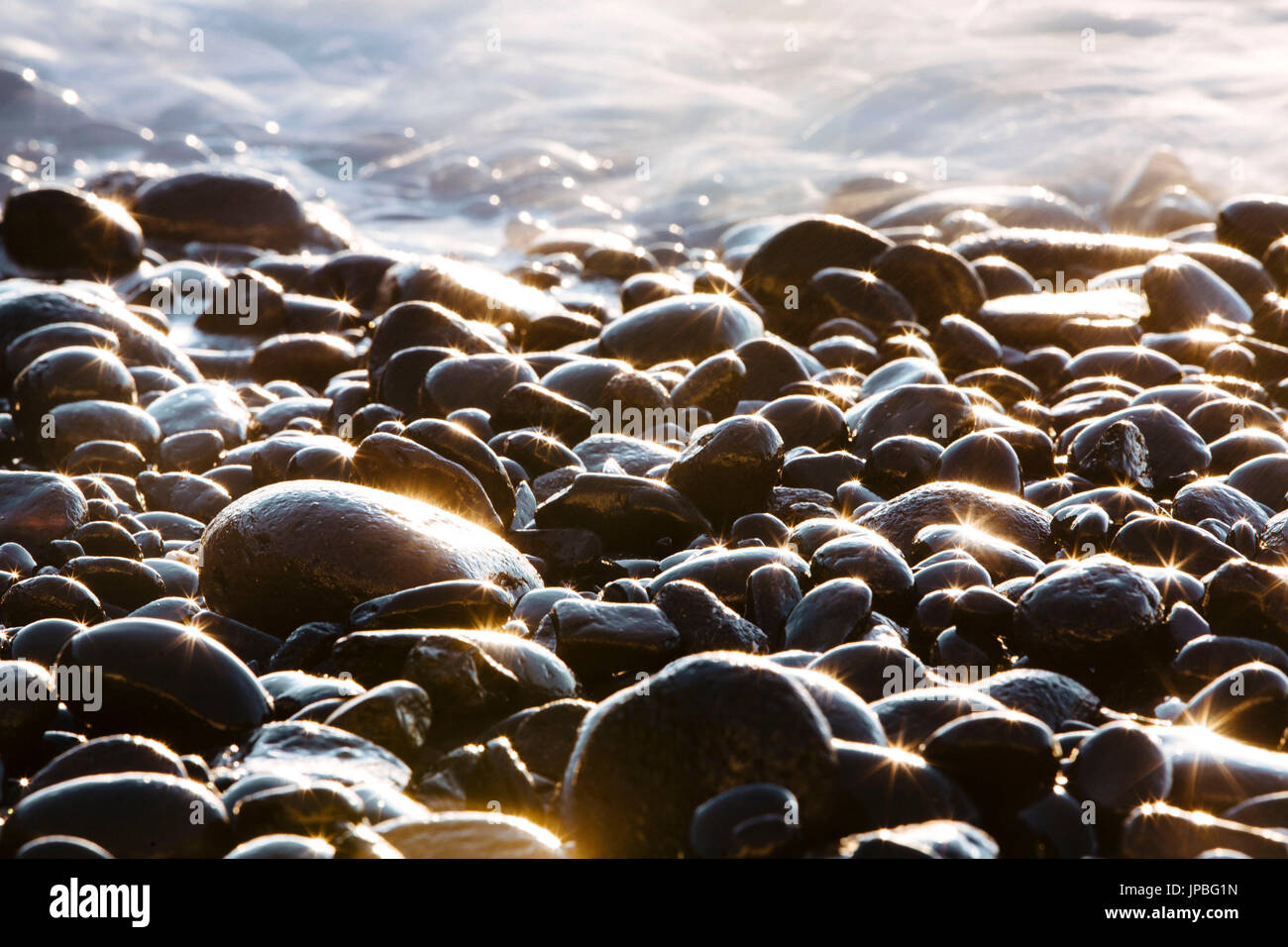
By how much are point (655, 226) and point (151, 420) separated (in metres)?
11.2

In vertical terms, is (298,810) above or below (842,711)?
below

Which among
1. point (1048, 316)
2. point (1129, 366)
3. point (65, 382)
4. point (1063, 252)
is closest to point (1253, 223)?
point (1063, 252)

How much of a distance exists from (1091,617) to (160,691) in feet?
7.86

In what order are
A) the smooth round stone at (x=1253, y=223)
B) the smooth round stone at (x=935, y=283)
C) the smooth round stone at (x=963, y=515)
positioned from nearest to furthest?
1. the smooth round stone at (x=963, y=515)
2. the smooth round stone at (x=935, y=283)
3. the smooth round stone at (x=1253, y=223)

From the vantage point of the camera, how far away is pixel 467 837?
229 centimetres

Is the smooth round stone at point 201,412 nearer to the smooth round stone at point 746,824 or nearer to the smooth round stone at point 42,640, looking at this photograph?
the smooth round stone at point 42,640

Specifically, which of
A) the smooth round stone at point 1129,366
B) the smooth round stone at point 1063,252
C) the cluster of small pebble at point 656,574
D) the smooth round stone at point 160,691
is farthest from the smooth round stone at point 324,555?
the smooth round stone at point 1063,252

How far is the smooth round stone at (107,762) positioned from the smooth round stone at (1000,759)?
5.42 ft

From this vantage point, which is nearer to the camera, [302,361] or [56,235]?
[302,361]

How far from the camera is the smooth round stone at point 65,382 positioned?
223 inches

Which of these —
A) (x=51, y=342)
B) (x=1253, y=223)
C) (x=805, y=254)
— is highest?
(x=1253, y=223)

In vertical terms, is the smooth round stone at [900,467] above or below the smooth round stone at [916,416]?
below

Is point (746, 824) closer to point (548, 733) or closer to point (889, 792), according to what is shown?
point (889, 792)

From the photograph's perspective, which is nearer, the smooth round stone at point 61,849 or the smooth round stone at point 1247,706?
the smooth round stone at point 61,849
